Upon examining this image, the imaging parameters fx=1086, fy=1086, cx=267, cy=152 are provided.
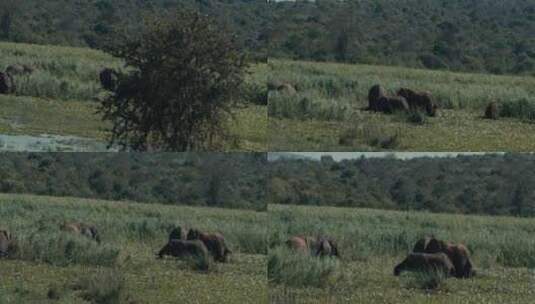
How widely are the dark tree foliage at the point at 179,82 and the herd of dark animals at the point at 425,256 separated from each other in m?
1.56

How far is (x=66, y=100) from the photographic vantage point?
12469 mm

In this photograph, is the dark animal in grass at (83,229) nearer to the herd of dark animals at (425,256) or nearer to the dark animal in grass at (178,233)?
the dark animal in grass at (178,233)

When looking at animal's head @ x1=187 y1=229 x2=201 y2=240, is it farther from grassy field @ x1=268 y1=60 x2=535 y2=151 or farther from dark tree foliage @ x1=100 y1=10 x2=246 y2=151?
grassy field @ x1=268 y1=60 x2=535 y2=151

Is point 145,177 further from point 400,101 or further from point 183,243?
point 400,101

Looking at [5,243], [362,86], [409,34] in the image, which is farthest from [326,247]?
[409,34]

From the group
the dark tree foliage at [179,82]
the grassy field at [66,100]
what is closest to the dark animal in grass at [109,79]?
the grassy field at [66,100]

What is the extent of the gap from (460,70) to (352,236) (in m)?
3.34

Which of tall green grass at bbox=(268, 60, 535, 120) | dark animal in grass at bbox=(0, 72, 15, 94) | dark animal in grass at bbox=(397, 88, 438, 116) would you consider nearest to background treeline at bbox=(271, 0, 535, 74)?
tall green grass at bbox=(268, 60, 535, 120)

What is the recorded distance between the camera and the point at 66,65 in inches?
523

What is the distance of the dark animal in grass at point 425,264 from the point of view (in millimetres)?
10352

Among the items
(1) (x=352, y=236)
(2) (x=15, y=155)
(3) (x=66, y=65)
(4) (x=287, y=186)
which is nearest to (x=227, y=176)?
(4) (x=287, y=186)

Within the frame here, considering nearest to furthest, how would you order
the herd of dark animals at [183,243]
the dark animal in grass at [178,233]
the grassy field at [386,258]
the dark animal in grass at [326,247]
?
the grassy field at [386,258]
the dark animal in grass at [326,247]
the herd of dark animals at [183,243]
the dark animal in grass at [178,233]

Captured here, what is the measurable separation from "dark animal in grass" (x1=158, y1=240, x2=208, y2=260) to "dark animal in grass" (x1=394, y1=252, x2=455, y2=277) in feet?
6.18

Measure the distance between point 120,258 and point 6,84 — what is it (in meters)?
3.05
